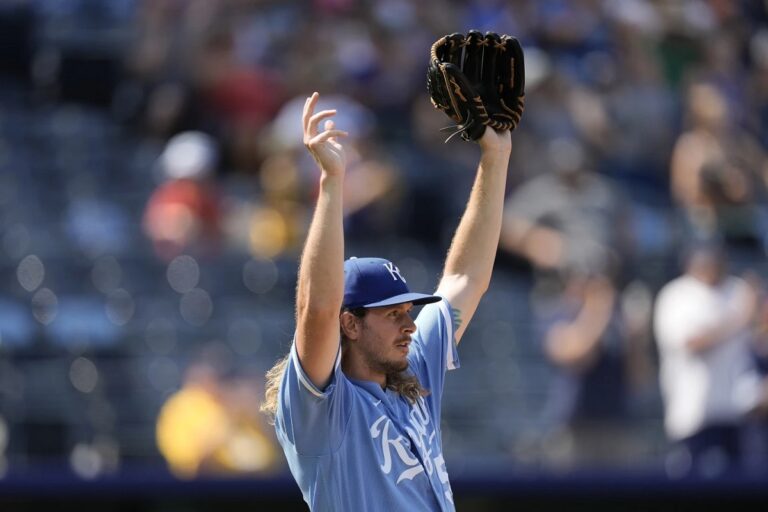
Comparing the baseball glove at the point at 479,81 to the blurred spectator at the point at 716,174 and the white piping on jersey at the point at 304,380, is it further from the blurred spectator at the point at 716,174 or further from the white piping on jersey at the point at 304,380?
the blurred spectator at the point at 716,174

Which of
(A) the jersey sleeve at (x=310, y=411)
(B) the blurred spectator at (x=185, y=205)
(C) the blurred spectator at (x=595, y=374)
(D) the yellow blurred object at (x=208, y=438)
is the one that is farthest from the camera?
(B) the blurred spectator at (x=185, y=205)

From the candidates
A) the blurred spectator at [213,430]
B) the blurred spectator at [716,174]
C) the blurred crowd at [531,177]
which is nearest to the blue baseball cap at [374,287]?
the blurred crowd at [531,177]

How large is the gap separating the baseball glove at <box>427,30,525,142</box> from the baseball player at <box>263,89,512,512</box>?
0.58 metres

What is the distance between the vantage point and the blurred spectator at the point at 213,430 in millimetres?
7684

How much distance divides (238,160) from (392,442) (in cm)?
644

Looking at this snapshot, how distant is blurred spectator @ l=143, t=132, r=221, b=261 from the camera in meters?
8.88

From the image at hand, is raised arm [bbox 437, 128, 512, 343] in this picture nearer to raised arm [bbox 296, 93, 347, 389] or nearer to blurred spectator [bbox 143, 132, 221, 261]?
raised arm [bbox 296, 93, 347, 389]

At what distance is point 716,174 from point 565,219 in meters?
1.11

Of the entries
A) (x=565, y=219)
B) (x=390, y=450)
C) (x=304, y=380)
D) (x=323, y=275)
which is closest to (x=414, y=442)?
(x=390, y=450)

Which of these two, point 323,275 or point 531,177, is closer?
point 323,275

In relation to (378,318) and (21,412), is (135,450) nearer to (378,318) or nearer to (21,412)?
(21,412)

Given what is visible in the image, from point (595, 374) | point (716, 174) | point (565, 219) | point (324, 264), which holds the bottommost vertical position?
point (324, 264)

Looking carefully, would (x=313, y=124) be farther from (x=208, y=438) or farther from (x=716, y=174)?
(x=716, y=174)

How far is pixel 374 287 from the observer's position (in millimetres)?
3973
